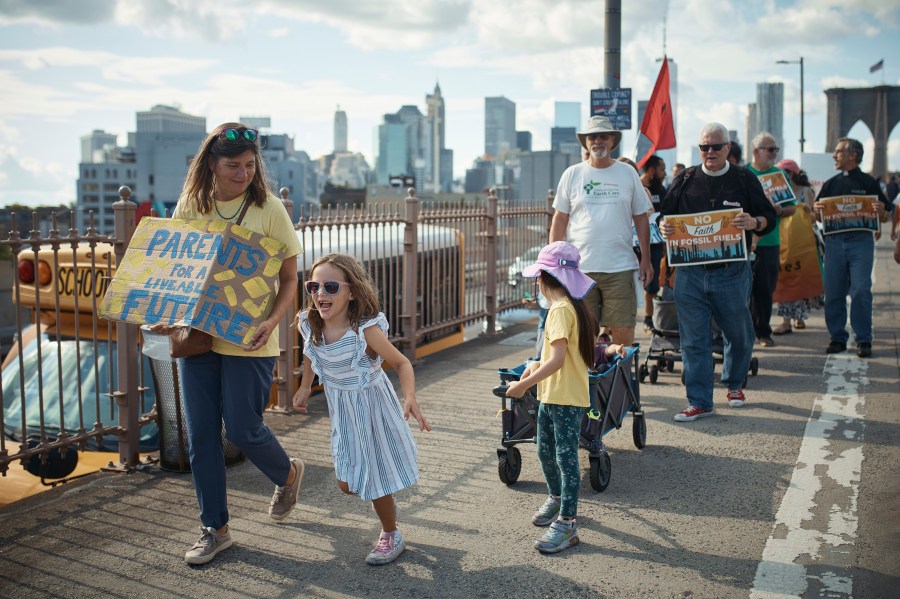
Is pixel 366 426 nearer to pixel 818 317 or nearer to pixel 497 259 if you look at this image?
pixel 497 259

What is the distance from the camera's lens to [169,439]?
5984 mm

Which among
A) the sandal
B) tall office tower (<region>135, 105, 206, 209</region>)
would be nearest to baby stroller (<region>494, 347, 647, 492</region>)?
the sandal

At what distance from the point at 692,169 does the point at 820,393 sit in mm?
2221

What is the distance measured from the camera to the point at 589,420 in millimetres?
5285

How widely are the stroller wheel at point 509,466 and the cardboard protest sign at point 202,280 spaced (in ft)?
5.76

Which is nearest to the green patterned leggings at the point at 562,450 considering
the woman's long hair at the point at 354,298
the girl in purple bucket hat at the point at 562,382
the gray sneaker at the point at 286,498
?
the girl in purple bucket hat at the point at 562,382

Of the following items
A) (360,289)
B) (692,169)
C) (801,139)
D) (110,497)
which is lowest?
(110,497)

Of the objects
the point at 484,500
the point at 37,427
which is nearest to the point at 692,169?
the point at 484,500

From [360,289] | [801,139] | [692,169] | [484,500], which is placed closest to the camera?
[360,289]

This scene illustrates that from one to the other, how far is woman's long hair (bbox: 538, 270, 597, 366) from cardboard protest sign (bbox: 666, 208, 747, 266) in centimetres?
253

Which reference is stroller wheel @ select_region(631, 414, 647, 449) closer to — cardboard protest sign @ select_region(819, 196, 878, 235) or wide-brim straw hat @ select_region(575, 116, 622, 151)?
wide-brim straw hat @ select_region(575, 116, 622, 151)

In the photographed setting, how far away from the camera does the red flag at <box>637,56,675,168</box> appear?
38.5ft

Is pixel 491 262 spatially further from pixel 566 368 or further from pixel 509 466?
pixel 566 368

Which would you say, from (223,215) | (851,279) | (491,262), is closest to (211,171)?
(223,215)
